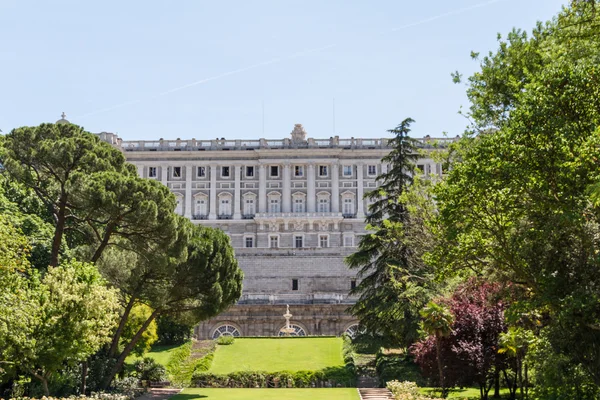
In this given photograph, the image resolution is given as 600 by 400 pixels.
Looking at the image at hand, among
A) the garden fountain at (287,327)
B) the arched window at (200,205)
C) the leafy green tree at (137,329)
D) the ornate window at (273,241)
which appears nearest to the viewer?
the leafy green tree at (137,329)

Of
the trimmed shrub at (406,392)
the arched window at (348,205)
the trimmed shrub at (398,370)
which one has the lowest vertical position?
the trimmed shrub at (398,370)

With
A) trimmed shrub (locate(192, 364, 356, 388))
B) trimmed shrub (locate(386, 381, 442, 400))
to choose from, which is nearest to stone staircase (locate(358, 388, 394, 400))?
trimmed shrub (locate(386, 381, 442, 400))

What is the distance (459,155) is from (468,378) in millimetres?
6973

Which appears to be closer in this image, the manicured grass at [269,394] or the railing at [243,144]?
the manicured grass at [269,394]

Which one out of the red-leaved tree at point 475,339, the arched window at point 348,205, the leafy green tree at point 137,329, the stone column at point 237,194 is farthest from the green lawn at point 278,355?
the arched window at point 348,205

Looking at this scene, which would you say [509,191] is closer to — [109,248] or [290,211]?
[109,248]

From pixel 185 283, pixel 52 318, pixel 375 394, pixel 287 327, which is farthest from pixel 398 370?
pixel 287 327

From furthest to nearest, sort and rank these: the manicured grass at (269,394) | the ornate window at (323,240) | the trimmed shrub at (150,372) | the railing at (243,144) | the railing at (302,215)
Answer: the railing at (243,144) → the railing at (302,215) → the ornate window at (323,240) → the trimmed shrub at (150,372) → the manicured grass at (269,394)

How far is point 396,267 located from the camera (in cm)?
2836

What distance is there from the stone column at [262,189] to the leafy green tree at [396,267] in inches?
1593

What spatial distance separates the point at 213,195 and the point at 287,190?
7.48 meters

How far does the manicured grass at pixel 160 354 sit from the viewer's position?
36.6 metres

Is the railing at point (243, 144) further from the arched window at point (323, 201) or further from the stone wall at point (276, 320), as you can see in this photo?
the stone wall at point (276, 320)

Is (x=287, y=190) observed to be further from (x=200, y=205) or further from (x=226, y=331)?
(x=226, y=331)
